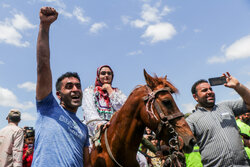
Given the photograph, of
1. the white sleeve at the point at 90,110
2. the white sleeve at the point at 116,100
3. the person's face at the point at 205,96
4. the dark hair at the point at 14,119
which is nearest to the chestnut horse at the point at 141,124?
the white sleeve at the point at 90,110

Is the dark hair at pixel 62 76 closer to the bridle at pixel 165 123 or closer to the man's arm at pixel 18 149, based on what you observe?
the bridle at pixel 165 123

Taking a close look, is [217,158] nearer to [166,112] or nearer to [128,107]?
[166,112]

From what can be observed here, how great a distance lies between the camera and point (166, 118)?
3.29 metres

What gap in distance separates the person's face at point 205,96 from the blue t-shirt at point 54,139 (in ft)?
9.96

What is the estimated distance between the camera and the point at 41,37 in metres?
2.34

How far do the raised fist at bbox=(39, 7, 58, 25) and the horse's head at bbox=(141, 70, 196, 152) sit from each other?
196 centimetres

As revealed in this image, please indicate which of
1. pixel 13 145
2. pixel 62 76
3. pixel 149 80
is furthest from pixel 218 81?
pixel 13 145

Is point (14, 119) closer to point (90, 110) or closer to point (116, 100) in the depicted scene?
point (90, 110)

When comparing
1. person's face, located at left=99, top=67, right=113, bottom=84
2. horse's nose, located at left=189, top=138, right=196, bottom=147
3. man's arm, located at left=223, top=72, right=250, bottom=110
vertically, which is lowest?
horse's nose, located at left=189, top=138, right=196, bottom=147

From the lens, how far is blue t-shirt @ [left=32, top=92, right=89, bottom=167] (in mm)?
2329

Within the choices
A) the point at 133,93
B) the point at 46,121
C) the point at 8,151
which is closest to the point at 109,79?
the point at 133,93

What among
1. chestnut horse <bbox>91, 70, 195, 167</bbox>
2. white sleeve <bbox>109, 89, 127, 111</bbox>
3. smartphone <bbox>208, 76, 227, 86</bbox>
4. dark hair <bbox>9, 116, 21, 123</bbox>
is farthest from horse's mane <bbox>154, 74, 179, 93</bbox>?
dark hair <bbox>9, 116, 21, 123</bbox>

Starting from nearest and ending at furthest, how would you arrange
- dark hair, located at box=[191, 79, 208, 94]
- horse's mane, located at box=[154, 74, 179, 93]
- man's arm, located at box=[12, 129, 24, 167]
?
horse's mane, located at box=[154, 74, 179, 93], dark hair, located at box=[191, 79, 208, 94], man's arm, located at box=[12, 129, 24, 167]

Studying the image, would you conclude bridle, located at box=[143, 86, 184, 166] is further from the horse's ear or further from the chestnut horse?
the horse's ear
